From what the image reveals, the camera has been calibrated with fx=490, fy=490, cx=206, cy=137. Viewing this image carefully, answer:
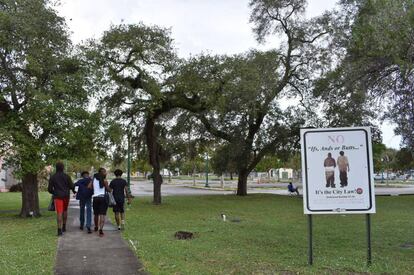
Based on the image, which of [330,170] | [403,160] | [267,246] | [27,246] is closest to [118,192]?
[27,246]

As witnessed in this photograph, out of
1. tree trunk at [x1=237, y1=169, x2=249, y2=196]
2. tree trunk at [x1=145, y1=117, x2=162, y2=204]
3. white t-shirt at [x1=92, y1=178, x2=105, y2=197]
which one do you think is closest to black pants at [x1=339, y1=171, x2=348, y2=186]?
white t-shirt at [x1=92, y1=178, x2=105, y2=197]

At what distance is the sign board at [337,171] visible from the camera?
8.49 meters

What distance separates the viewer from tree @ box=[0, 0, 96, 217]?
52.2 ft

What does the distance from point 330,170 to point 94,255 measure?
183 inches

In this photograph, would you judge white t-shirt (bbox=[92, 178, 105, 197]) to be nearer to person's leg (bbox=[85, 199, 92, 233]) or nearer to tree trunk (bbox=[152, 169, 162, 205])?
person's leg (bbox=[85, 199, 92, 233])

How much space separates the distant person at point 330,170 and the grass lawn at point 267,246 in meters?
1.41

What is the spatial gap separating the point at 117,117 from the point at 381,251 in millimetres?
15627

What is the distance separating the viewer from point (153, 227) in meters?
14.1

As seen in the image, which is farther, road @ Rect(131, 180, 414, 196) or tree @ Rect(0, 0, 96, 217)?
road @ Rect(131, 180, 414, 196)

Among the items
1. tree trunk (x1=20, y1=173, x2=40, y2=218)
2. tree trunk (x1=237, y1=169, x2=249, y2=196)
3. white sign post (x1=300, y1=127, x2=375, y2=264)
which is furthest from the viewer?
tree trunk (x1=237, y1=169, x2=249, y2=196)

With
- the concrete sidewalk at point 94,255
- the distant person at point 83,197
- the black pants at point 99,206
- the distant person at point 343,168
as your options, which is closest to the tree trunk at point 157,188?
the distant person at point 83,197

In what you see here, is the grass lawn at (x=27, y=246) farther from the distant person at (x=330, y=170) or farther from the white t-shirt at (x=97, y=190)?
the distant person at (x=330, y=170)

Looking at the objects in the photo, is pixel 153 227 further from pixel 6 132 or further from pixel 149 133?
pixel 149 133

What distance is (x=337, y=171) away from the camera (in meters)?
8.56
